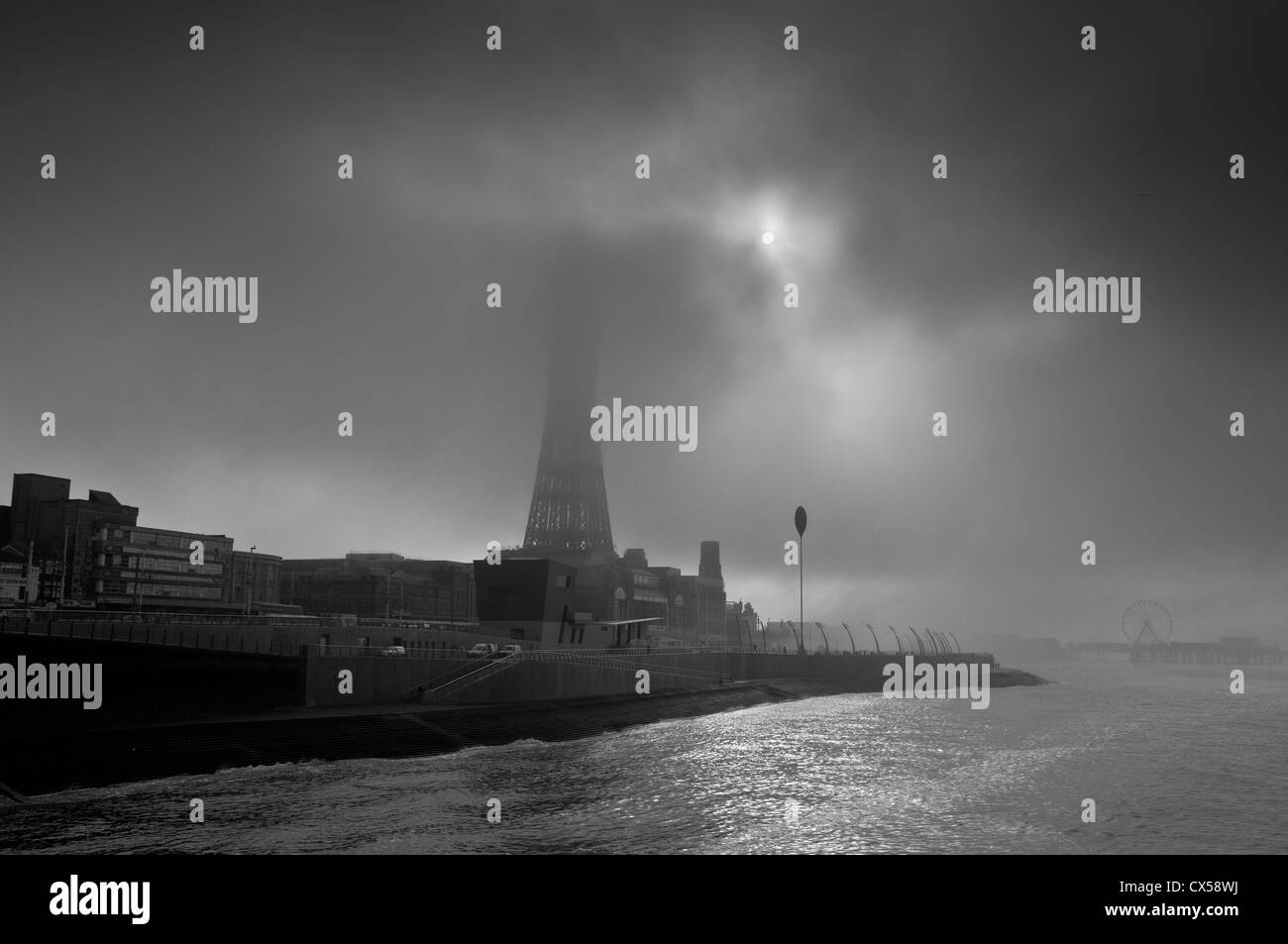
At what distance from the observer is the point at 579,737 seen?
176 ft

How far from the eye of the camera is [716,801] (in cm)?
3281

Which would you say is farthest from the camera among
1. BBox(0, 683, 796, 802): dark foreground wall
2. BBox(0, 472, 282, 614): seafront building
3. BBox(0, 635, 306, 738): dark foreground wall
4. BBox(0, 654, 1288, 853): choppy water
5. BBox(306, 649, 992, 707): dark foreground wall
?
BBox(0, 472, 282, 614): seafront building

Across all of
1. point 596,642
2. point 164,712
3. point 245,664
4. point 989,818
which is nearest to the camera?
point 989,818

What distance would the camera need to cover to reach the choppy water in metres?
25.1

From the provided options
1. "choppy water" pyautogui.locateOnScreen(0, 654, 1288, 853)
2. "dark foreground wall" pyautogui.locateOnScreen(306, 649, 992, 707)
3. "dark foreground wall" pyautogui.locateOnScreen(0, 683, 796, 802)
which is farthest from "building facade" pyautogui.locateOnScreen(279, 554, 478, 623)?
"choppy water" pyautogui.locateOnScreen(0, 654, 1288, 853)

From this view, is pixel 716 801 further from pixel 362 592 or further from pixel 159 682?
pixel 362 592

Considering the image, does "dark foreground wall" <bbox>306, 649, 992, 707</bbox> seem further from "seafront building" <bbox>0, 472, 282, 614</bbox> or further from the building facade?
the building facade

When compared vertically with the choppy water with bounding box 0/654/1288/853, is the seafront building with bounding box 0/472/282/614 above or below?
A: above

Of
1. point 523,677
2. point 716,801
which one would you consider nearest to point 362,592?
point 523,677

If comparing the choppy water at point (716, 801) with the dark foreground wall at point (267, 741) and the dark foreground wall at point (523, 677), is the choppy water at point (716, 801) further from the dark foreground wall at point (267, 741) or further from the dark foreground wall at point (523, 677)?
the dark foreground wall at point (523, 677)

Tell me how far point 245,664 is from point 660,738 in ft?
77.8
